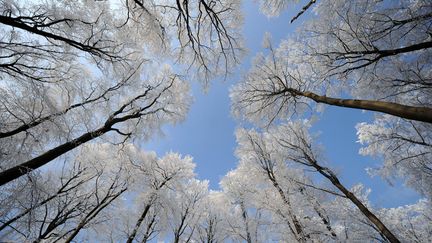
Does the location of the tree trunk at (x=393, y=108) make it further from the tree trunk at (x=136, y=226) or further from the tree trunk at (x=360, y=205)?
the tree trunk at (x=136, y=226)

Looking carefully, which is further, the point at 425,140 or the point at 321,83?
the point at 425,140

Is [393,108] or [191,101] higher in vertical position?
[191,101]

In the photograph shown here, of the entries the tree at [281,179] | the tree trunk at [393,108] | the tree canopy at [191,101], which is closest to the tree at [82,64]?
the tree canopy at [191,101]

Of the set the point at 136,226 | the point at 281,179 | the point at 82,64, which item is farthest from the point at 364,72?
the point at 136,226

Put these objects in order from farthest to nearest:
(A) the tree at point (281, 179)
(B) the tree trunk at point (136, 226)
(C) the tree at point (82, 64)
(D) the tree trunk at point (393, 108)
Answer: (B) the tree trunk at point (136, 226) → (A) the tree at point (281, 179) → (C) the tree at point (82, 64) → (D) the tree trunk at point (393, 108)

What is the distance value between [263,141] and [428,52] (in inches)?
243

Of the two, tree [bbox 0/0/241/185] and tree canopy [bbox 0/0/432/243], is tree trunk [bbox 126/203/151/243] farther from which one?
tree [bbox 0/0/241/185]

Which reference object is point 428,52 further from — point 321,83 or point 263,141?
point 263,141

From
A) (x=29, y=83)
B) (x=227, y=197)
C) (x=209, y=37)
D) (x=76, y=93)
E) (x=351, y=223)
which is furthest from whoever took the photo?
(x=227, y=197)

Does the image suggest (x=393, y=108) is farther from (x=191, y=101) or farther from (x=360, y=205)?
(x=191, y=101)

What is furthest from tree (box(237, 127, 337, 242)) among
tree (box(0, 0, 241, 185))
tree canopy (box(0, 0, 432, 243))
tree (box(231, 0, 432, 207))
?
tree (box(0, 0, 241, 185))

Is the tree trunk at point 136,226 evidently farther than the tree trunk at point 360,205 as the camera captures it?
Yes

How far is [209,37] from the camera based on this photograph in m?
5.27

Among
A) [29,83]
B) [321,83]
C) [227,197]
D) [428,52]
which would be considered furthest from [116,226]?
[428,52]
